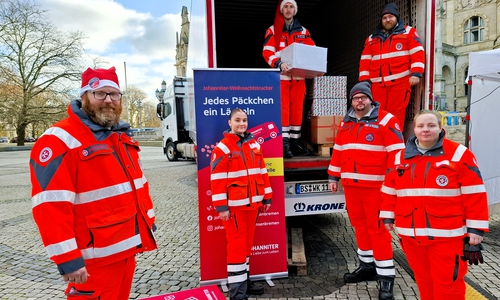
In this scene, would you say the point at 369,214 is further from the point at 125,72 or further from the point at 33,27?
the point at 125,72

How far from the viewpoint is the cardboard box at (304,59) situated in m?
4.03

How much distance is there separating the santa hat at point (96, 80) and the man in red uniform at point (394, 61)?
3.27 metres

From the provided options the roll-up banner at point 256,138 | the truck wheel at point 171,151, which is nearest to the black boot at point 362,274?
the roll-up banner at point 256,138

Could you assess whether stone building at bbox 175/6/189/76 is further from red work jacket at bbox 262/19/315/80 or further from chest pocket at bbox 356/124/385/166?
chest pocket at bbox 356/124/385/166

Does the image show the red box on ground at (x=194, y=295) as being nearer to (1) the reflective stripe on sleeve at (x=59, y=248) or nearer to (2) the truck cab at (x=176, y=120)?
(1) the reflective stripe on sleeve at (x=59, y=248)

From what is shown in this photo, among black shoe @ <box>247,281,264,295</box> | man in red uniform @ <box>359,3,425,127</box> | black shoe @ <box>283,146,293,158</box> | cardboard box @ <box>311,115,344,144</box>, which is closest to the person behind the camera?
black shoe @ <box>247,281,264,295</box>

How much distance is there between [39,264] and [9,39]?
2779cm

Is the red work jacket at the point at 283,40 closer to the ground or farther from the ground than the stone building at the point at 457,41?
closer to the ground

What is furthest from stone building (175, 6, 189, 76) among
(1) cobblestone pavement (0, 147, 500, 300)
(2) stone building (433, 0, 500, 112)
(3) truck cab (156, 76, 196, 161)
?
(1) cobblestone pavement (0, 147, 500, 300)

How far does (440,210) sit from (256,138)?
186cm

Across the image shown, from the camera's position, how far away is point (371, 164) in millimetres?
3176

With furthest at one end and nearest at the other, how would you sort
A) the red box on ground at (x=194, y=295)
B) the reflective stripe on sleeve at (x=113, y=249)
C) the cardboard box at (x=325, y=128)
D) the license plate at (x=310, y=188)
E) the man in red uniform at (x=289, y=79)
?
the man in red uniform at (x=289, y=79) → the cardboard box at (x=325, y=128) → the license plate at (x=310, y=188) → the red box on ground at (x=194, y=295) → the reflective stripe on sleeve at (x=113, y=249)

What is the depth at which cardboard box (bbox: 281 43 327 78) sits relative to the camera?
4027 millimetres

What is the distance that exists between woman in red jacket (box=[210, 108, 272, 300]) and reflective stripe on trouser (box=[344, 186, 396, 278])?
33.3 inches
